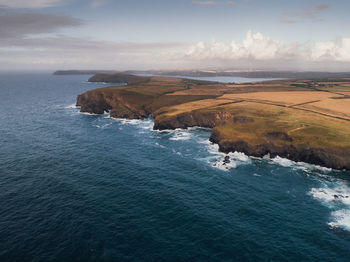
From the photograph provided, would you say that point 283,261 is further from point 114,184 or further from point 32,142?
point 32,142

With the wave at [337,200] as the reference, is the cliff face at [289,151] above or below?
above

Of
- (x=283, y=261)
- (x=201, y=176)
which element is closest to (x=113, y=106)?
(x=201, y=176)

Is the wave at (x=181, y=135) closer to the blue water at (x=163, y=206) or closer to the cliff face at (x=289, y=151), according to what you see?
the blue water at (x=163, y=206)

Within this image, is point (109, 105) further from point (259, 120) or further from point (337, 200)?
point (337, 200)

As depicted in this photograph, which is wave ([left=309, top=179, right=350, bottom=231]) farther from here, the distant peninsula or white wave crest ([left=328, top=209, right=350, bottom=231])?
the distant peninsula

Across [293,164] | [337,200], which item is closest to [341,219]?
[337,200]

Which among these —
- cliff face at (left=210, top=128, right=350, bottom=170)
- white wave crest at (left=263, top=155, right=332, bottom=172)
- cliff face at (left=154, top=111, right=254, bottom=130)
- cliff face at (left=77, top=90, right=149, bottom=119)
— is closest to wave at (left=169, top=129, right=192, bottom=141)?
cliff face at (left=154, top=111, right=254, bottom=130)

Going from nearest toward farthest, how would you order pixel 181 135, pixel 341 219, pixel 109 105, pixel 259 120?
pixel 341 219, pixel 259 120, pixel 181 135, pixel 109 105

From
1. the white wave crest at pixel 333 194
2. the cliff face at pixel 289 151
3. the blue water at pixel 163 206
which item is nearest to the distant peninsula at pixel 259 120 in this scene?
the cliff face at pixel 289 151
